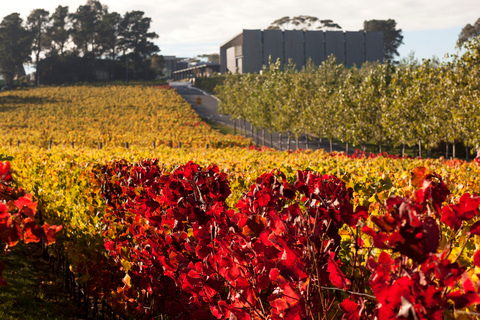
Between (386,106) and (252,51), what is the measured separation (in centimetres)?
5388

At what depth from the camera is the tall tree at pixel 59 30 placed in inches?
3351

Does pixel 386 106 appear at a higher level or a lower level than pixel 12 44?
lower

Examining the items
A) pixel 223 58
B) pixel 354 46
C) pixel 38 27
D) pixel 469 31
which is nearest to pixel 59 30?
pixel 38 27

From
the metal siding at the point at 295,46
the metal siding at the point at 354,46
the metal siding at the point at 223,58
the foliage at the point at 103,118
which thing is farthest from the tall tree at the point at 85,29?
the metal siding at the point at 354,46

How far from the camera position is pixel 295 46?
8281cm

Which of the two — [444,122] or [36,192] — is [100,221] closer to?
[36,192]

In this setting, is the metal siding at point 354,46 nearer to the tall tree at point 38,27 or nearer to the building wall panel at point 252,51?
the building wall panel at point 252,51

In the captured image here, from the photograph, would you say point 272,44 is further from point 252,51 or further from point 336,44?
point 336,44

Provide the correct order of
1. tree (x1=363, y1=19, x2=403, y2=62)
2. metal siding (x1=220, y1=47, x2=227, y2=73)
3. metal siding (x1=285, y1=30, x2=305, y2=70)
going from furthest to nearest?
tree (x1=363, y1=19, x2=403, y2=62) < metal siding (x1=220, y1=47, x2=227, y2=73) < metal siding (x1=285, y1=30, x2=305, y2=70)

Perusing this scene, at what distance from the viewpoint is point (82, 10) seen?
86.8m

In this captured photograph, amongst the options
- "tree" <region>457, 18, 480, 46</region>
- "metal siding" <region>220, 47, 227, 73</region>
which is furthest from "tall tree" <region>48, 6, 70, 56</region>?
"tree" <region>457, 18, 480, 46</region>

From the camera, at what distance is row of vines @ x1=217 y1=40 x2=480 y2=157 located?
2283 centimetres

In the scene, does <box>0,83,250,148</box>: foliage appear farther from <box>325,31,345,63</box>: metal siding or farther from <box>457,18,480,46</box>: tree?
<box>457,18,480,46</box>: tree

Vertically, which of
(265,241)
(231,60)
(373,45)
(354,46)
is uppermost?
(373,45)
